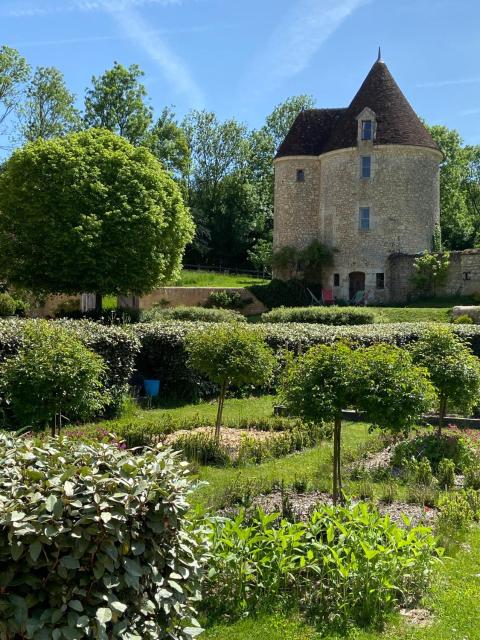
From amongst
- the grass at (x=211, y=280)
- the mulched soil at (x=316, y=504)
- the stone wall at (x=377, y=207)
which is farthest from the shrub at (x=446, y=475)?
the grass at (x=211, y=280)

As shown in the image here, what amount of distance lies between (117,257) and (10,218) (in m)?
5.02

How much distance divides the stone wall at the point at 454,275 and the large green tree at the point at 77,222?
17223mm

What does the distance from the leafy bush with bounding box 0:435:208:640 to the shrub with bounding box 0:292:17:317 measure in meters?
32.0

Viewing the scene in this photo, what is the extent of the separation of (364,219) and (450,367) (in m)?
33.0

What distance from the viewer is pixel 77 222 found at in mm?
29500

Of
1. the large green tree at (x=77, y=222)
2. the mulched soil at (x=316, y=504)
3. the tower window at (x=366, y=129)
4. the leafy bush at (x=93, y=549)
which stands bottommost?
the mulched soil at (x=316, y=504)

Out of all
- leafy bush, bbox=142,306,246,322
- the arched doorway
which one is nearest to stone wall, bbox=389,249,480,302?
the arched doorway

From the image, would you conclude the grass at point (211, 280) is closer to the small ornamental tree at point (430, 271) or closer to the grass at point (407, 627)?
the small ornamental tree at point (430, 271)

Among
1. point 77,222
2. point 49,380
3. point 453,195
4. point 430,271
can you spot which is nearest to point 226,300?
point 430,271

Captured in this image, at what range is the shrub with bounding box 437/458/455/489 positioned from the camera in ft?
32.7

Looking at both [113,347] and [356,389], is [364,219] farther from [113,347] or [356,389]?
[356,389]

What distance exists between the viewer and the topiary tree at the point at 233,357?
12547 mm

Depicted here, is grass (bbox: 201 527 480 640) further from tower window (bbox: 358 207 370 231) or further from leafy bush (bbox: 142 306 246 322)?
tower window (bbox: 358 207 370 231)

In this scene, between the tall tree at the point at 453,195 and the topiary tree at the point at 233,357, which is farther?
the tall tree at the point at 453,195
